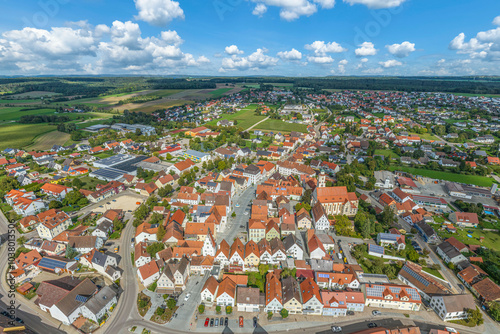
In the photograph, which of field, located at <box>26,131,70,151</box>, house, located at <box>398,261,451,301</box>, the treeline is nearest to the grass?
house, located at <box>398,261,451,301</box>

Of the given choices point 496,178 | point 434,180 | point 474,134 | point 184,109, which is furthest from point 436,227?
point 184,109

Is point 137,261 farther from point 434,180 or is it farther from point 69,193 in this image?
point 434,180

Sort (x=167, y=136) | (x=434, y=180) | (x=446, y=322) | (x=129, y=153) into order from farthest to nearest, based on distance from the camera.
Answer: (x=167, y=136) < (x=129, y=153) < (x=434, y=180) < (x=446, y=322)

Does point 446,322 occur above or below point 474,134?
below

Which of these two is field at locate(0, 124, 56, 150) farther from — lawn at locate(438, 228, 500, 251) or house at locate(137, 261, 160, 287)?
lawn at locate(438, 228, 500, 251)

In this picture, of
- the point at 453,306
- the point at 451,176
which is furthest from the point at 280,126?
the point at 453,306

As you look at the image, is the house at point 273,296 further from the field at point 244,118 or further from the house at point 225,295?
the field at point 244,118

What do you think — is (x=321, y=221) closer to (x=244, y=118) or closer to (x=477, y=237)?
(x=477, y=237)
